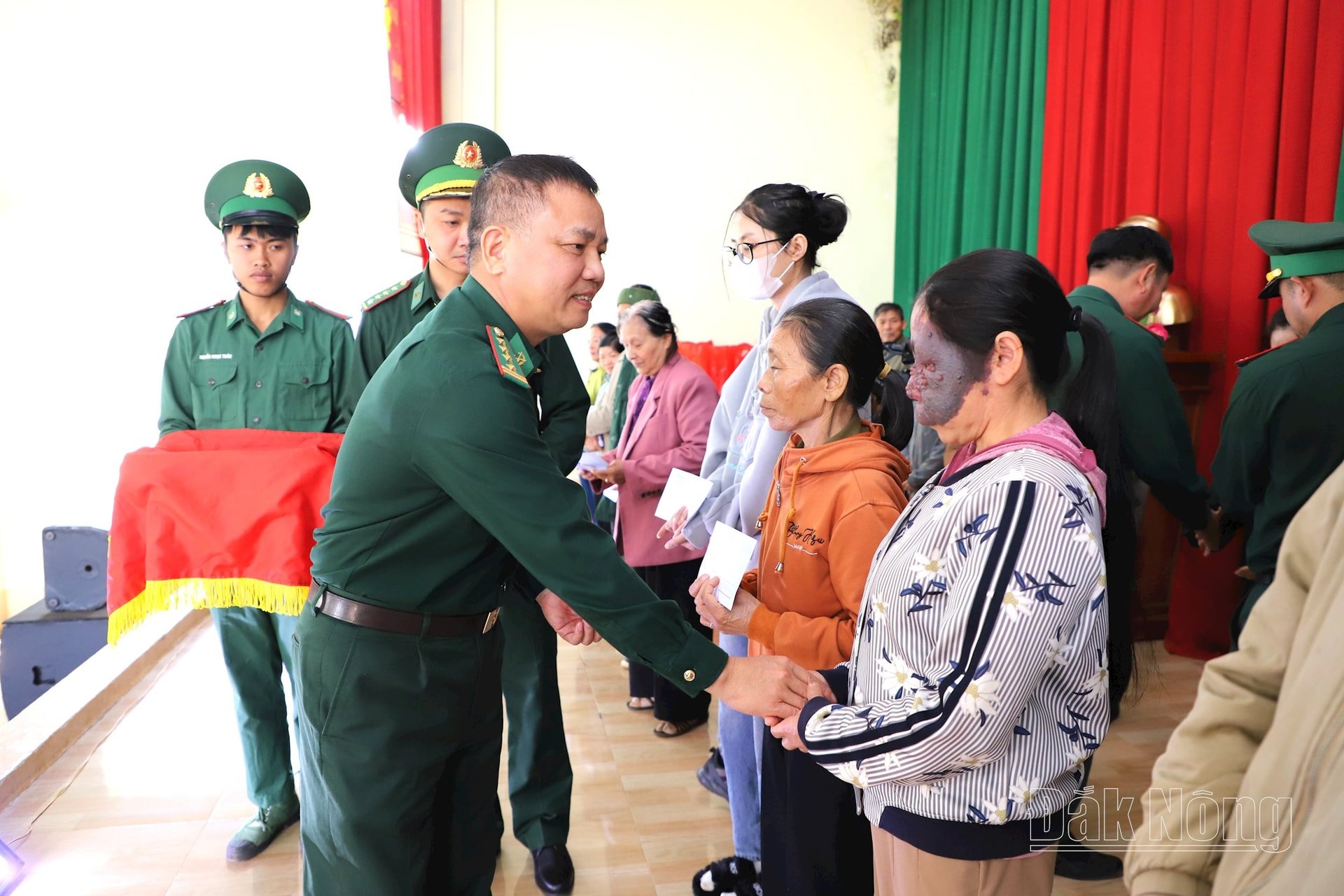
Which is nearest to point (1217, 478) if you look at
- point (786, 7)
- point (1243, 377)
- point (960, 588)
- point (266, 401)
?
point (1243, 377)

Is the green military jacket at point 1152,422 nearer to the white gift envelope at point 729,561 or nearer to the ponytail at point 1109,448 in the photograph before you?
the ponytail at point 1109,448

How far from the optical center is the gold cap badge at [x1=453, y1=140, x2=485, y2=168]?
7.35ft

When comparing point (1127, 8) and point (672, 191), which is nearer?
point (1127, 8)

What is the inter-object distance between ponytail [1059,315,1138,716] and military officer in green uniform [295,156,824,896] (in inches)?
17.3

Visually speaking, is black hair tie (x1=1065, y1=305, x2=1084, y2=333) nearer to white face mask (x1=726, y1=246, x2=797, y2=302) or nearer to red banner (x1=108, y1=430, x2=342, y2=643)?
white face mask (x1=726, y1=246, x2=797, y2=302)

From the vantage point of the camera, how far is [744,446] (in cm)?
218

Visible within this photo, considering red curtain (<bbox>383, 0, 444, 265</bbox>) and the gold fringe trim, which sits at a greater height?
red curtain (<bbox>383, 0, 444, 265</bbox>)

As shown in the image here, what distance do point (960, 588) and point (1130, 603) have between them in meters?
0.57

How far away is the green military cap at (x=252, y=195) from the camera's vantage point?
7.62 feet

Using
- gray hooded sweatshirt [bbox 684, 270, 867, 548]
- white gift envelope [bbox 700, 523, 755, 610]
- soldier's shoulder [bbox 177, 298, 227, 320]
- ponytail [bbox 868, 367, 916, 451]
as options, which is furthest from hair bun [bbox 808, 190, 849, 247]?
soldier's shoulder [bbox 177, 298, 227, 320]

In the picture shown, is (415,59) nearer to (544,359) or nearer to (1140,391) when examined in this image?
(544,359)

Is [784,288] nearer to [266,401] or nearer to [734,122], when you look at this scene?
[266,401]

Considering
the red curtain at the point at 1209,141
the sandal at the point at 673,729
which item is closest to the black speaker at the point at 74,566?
the sandal at the point at 673,729

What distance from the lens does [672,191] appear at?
7.28 meters
